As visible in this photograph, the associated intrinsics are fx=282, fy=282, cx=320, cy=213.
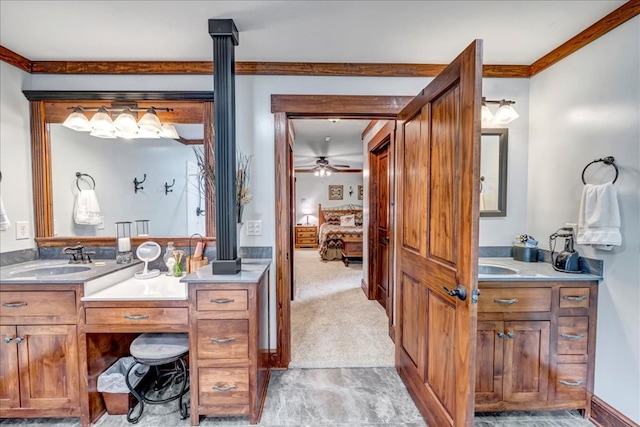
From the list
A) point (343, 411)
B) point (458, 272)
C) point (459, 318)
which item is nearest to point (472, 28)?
point (458, 272)

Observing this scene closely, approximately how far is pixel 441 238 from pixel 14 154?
313cm

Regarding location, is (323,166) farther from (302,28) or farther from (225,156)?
(225,156)

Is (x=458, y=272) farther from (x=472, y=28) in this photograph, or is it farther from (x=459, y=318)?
(x=472, y=28)

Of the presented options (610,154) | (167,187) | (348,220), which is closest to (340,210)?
(348,220)

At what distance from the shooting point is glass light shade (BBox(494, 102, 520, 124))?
2.22 m

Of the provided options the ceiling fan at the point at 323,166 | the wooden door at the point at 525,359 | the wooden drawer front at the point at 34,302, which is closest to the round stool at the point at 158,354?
the wooden drawer front at the point at 34,302

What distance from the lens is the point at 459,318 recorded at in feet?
4.58

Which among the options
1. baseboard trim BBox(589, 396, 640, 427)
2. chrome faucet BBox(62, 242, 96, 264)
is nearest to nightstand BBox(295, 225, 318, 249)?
chrome faucet BBox(62, 242, 96, 264)

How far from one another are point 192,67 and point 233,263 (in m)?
1.64

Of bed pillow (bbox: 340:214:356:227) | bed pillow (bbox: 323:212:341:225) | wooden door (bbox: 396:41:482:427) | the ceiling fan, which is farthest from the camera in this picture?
bed pillow (bbox: 323:212:341:225)

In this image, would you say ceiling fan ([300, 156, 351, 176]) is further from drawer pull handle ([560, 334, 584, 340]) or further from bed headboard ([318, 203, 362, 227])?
drawer pull handle ([560, 334, 584, 340])

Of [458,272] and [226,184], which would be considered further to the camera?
[226,184]

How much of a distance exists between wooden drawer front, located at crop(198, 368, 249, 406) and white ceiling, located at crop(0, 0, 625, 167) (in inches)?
85.6

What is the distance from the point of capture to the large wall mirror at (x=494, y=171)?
2.38 meters
